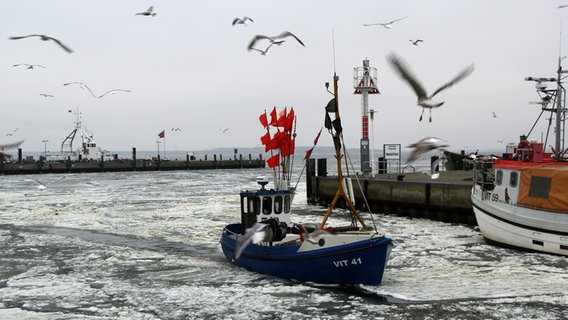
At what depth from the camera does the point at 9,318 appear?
1033cm

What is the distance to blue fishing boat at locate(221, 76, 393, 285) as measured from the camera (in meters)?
12.2

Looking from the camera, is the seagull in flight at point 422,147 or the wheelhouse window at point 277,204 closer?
the seagull in flight at point 422,147

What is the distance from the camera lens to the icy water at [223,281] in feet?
35.3

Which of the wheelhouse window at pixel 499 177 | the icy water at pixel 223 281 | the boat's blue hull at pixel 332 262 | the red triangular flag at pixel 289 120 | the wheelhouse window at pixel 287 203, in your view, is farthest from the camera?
the wheelhouse window at pixel 499 177

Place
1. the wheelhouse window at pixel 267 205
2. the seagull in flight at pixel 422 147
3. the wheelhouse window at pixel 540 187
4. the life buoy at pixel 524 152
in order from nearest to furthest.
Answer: the seagull in flight at pixel 422 147
the wheelhouse window at pixel 267 205
the wheelhouse window at pixel 540 187
the life buoy at pixel 524 152

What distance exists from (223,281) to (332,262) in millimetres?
2980

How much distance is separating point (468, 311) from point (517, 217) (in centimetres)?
727

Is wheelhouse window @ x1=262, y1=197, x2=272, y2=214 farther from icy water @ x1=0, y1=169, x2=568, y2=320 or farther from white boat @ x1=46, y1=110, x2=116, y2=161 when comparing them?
white boat @ x1=46, y1=110, x2=116, y2=161

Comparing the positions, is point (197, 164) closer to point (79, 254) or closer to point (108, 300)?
point (79, 254)

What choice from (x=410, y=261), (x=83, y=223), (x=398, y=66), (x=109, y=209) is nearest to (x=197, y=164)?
(x=109, y=209)

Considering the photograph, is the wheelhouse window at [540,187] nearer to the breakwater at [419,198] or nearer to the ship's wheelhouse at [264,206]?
the breakwater at [419,198]

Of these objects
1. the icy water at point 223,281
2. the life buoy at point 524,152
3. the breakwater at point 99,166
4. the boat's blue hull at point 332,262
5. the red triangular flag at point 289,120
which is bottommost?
the icy water at point 223,281

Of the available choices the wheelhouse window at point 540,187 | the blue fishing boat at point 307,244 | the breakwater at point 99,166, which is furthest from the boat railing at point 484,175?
the breakwater at point 99,166

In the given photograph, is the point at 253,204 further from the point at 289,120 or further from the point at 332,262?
the point at 332,262
